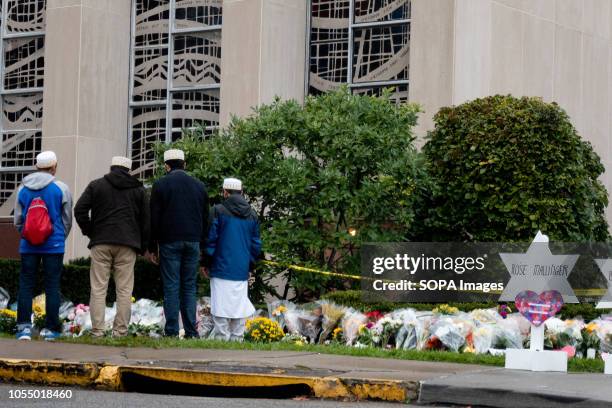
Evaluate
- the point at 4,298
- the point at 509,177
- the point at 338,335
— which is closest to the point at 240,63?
the point at 509,177

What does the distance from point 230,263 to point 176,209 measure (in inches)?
40.6

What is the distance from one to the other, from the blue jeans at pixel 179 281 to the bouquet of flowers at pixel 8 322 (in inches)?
81.2

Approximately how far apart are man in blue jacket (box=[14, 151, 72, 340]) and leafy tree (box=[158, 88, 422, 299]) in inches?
141

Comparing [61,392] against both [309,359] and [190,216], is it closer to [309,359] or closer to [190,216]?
[309,359]

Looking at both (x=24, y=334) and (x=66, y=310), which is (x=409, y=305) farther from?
(x=24, y=334)

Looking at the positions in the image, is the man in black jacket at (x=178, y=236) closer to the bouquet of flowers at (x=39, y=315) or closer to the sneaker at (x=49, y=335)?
the sneaker at (x=49, y=335)

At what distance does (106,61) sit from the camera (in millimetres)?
23328

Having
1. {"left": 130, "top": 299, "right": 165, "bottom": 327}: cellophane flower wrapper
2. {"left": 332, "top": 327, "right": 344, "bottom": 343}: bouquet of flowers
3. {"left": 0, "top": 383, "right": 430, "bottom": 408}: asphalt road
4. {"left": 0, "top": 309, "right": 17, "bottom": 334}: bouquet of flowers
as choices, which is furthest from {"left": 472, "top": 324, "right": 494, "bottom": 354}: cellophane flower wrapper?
{"left": 0, "top": 309, "right": 17, "bottom": 334}: bouquet of flowers

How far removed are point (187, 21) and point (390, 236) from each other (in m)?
8.41

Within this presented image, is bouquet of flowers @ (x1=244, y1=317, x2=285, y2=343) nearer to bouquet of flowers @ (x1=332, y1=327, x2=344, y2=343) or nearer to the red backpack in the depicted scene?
bouquet of flowers @ (x1=332, y1=327, x2=344, y2=343)

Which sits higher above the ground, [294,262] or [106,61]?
[106,61]

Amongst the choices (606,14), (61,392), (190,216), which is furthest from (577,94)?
(61,392)

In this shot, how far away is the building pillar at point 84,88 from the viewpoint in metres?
22.7

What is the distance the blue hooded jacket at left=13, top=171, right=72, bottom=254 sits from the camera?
1338 cm
